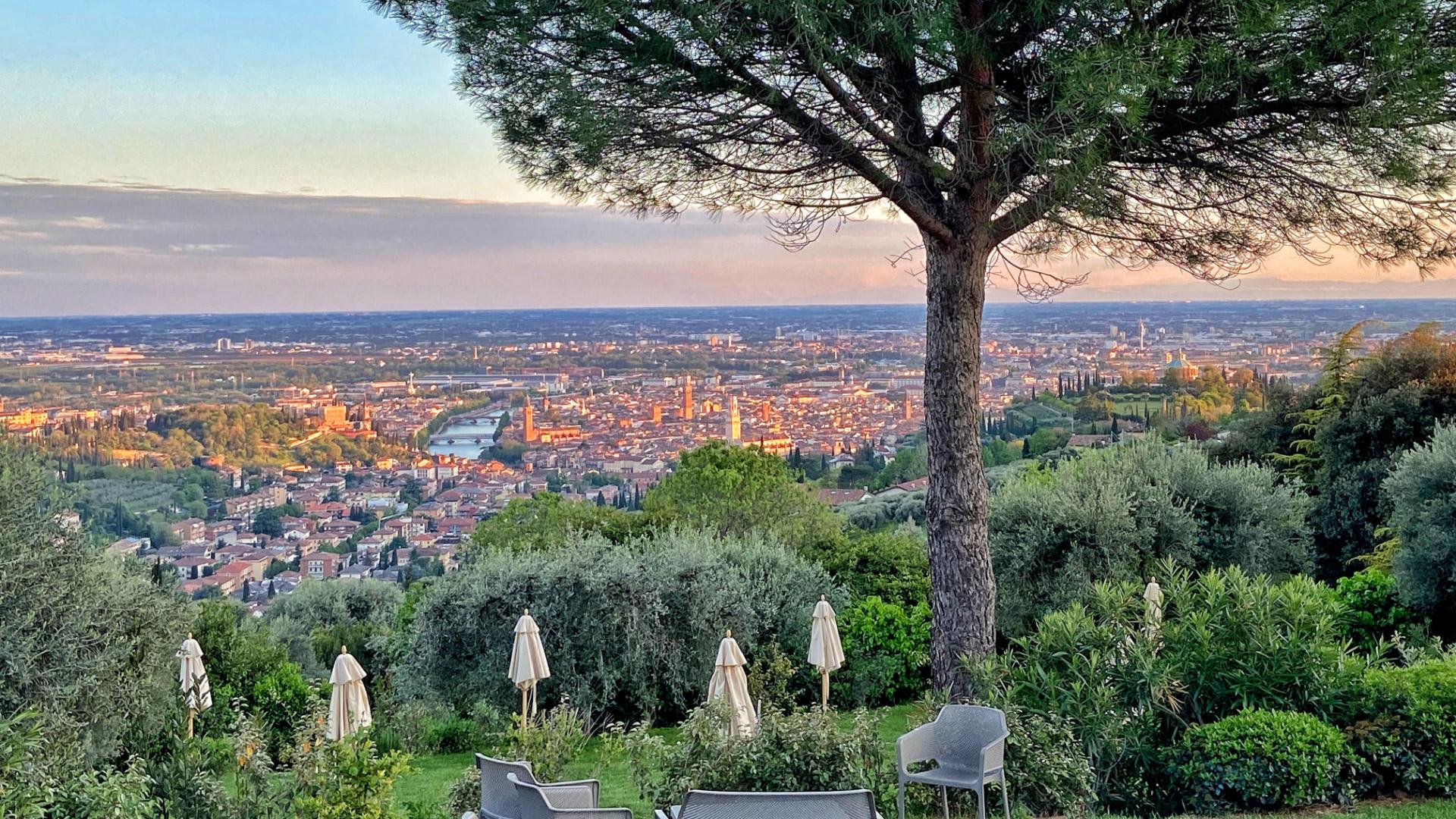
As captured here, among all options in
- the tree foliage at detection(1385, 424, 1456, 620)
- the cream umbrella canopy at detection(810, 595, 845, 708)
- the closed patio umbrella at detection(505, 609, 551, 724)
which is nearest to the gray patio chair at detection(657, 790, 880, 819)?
the cream umbrella canopy at detection(810, 595, 845, 708)

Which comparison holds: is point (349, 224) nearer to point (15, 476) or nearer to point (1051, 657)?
point (15, 476)

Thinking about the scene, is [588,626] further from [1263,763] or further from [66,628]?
[1263,763]

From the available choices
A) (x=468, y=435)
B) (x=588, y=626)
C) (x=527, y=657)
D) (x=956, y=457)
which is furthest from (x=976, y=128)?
(x=468, y=435)

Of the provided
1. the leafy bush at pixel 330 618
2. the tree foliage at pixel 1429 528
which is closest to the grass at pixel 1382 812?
the tree foliage at pixel 1429 528

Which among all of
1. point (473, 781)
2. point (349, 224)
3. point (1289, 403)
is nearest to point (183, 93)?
point (349, 224)

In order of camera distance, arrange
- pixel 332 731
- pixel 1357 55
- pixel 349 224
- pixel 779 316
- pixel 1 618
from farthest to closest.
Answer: pixel 349 224, pixel 779 316, pixel 332 731, pixel 1 618, pixel 1357 55

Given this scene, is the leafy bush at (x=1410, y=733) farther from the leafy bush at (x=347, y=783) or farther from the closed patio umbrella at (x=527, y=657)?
the closed patio umbrella at (x=527, y=657)
